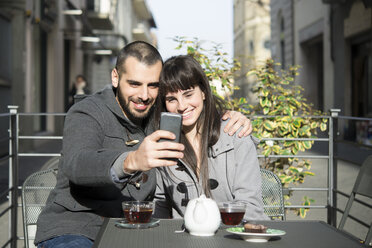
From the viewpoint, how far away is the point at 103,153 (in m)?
2.88

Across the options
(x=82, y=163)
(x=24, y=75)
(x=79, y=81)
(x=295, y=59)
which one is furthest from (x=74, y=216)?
(x=295, y=59)

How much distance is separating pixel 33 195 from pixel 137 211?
5.73 ft

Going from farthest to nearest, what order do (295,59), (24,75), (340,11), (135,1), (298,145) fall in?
1. (135,1)
2. (295,59)
3. (340,11)
4. (24,75)
5. (298,145)

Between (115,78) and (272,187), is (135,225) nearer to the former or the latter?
(115,78)

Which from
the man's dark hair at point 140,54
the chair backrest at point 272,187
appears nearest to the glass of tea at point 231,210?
the man's dark hair at point 140,54

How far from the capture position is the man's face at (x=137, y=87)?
3.44 metres

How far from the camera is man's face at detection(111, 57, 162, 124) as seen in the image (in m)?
3.44

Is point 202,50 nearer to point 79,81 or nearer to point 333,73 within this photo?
point 79,81

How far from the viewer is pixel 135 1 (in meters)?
49.6

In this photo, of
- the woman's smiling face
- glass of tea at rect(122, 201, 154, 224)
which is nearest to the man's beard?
the woman's smiling face

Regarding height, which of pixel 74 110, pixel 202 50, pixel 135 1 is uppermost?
pixel 135 1

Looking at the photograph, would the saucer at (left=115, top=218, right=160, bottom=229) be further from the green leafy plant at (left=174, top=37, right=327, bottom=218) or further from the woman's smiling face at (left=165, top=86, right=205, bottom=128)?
the green leafy plant at (left=174, top=37, right=327, bottom=218)

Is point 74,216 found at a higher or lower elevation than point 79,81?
lower

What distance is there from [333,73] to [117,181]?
712 inches
